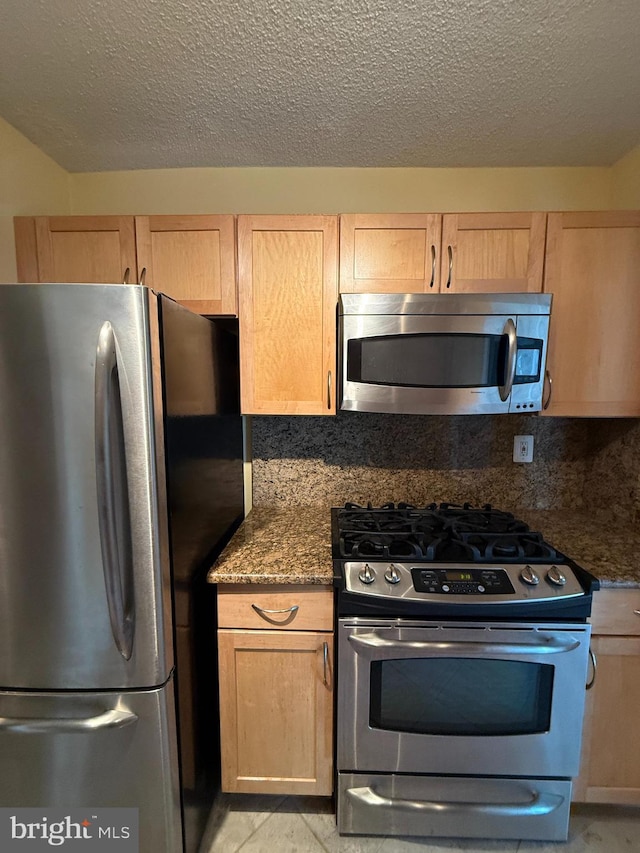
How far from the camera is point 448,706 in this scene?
128cm

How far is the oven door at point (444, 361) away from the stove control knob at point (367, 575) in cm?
58

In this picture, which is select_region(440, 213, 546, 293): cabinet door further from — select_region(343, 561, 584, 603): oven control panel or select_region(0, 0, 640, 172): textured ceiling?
select_region(343, 561, 584, 603): oven control panel

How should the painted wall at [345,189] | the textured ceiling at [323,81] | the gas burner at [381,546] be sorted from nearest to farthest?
1. the textured ceiling at [323,81]
2. the gas burner at [381,546]
3. the painted wall at [345,189]

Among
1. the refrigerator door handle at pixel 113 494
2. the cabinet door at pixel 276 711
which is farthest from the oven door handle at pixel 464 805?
the refrigerator door handle at pixel 113 494

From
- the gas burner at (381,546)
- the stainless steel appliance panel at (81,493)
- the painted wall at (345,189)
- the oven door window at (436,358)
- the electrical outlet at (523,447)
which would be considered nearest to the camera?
the stainless steel appliance panel at (81,493)

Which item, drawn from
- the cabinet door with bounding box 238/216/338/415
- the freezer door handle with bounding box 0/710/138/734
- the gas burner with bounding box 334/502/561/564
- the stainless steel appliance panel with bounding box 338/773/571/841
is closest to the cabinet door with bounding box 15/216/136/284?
the cabinet door with bounding box 238/216/338/415

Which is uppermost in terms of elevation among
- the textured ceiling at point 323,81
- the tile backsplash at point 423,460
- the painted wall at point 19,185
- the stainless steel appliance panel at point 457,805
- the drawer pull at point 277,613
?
the textured ceiling at point 323,81

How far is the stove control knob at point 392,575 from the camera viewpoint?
4.09 ft

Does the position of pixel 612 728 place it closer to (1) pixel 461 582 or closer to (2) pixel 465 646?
(2) pixel 465 646

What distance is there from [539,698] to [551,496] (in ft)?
3.05

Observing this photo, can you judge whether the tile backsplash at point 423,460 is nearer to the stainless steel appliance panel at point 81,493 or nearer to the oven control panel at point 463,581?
the oven control panel at point 463,581

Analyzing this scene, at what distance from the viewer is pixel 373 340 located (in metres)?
1.45

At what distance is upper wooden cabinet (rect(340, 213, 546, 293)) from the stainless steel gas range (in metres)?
1.03

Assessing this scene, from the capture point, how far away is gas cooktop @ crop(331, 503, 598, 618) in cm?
122
